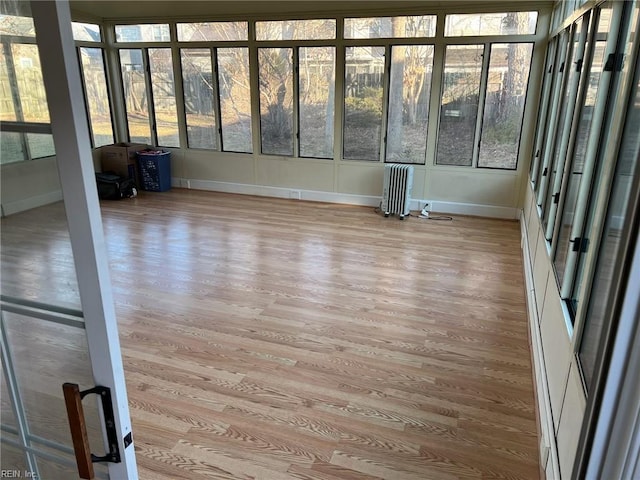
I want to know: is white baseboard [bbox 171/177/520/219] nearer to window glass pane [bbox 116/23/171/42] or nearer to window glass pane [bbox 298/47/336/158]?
window glass pane [bbox 298/47/336/158]

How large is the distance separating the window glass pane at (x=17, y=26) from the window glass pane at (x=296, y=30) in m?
6.24

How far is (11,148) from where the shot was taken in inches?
41.9

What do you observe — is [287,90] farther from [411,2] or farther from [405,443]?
[405,443]

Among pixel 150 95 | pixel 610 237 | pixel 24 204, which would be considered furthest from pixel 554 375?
pixel 150 95

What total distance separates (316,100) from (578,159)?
15.7ft

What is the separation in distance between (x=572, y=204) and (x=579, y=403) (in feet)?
4.77

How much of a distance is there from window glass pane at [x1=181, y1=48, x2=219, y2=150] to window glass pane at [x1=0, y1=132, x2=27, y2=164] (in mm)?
6953

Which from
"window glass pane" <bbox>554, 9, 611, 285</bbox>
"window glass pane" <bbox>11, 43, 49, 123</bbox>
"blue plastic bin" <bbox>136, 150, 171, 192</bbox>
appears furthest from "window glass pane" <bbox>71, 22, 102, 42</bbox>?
"window glass pane" <bbox>11, 43, 49, 123</bbox>

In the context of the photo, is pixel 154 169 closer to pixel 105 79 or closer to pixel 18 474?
pixel 105 79

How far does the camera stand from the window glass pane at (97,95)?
24.9ft

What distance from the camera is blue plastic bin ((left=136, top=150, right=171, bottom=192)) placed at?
7.76 meters

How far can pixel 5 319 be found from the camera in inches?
47.2

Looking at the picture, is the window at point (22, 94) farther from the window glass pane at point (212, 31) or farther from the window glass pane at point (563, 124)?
the window glass pane at point (212, 31)

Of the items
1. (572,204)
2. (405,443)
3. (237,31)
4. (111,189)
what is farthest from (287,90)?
(405,443)
